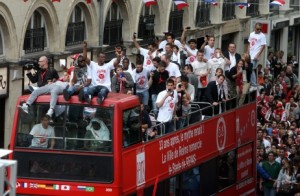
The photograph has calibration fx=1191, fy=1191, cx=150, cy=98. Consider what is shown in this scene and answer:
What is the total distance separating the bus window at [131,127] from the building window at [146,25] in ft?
70.5

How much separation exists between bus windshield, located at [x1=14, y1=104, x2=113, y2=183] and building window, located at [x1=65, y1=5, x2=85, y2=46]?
1600 centimetres

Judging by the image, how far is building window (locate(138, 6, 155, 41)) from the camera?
42719 millimetres

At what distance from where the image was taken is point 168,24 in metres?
45.2

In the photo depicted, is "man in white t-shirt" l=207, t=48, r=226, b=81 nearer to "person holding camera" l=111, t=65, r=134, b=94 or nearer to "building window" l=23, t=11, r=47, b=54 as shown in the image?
"person holding camera" l=111, t=65, r=134, b=94

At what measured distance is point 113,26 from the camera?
40219 millimetres

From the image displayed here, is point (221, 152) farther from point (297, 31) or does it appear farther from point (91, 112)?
point (297, 31)

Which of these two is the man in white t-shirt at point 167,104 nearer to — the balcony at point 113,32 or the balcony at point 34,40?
the balcony at point 34,40

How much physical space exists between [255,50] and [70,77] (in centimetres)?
1071

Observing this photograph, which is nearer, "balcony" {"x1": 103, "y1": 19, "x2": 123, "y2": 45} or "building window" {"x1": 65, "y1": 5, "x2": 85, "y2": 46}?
"building window" {"x1": 65, "y1": 5, "x2": 85, "y2": 46}

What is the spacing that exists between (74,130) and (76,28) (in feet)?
56.2

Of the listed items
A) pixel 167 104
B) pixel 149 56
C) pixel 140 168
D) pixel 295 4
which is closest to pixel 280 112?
pixel 149 56

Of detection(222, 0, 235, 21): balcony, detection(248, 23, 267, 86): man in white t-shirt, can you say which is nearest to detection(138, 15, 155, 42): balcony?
detection(222, 0, 235, 21): balcony

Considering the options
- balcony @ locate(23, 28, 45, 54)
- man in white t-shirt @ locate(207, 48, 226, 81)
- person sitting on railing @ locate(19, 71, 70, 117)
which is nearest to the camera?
person sitting on railing @ locate(19, 71, 70, 117)

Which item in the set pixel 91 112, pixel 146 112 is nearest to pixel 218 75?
pixel 146 112
